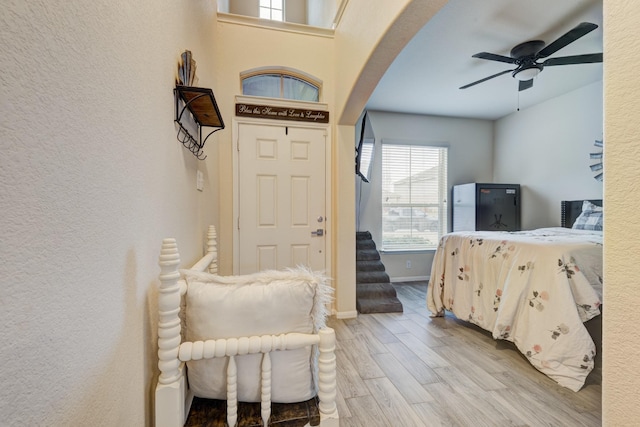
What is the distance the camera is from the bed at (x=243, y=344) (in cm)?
88

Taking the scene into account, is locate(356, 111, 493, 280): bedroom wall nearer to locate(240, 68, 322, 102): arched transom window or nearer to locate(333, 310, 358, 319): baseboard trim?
locate(240, 68, 322, 102): arched transom window

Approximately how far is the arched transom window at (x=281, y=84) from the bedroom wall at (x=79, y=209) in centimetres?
197

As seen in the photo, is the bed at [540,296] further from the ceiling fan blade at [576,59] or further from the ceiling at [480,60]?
the ceiling at [480,60]

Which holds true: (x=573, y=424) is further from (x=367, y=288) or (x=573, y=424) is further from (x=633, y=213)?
(x=367, y=288)

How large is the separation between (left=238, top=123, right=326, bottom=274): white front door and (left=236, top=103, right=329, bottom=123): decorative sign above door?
0.34ft

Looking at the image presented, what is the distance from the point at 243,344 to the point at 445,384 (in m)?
1.65

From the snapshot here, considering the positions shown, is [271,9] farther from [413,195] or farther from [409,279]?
[409,279]

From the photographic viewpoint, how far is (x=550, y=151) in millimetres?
4266

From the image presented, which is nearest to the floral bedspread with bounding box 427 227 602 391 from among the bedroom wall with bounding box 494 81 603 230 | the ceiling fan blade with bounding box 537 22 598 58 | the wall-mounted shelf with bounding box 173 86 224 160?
the ceiling fan blade with bounding box 537 22 598 58

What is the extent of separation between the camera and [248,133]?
114 inches

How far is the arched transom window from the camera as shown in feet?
9.86

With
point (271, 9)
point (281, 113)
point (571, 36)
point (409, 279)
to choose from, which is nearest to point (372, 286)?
point (409, 279)

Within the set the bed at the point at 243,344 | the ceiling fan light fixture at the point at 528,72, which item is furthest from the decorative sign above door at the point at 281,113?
the bed at the point at 243,344

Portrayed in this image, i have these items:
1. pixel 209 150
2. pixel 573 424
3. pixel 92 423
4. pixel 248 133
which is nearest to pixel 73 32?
pixel 92 423
